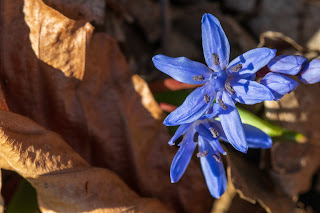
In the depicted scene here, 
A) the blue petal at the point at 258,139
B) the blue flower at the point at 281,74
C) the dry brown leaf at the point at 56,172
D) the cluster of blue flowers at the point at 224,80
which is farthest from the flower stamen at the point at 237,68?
the dry brown leaf at the point at 56,172

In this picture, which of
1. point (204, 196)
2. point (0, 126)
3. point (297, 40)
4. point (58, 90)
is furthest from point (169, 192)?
point (297, 40)

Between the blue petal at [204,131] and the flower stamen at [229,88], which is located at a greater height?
the flower stamen at [229,88]

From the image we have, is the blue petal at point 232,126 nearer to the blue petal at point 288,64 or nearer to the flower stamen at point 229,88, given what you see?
the flower stamen at point 229,88

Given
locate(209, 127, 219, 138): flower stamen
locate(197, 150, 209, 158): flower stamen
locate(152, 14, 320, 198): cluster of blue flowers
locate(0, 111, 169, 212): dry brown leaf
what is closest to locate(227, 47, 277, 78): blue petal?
locate(152, 14, 320, 198): cluster of blue flowers

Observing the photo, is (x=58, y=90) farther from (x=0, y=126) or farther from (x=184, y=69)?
(x=184, y=69)

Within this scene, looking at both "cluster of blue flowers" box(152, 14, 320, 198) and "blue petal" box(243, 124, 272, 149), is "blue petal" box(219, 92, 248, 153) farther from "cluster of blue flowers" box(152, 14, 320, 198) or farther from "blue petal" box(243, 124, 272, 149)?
"blue petal" box(243, 124, 272, 149)

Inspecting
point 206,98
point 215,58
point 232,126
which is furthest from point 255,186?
point 215,58

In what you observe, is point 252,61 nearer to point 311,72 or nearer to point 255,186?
point 311,72
